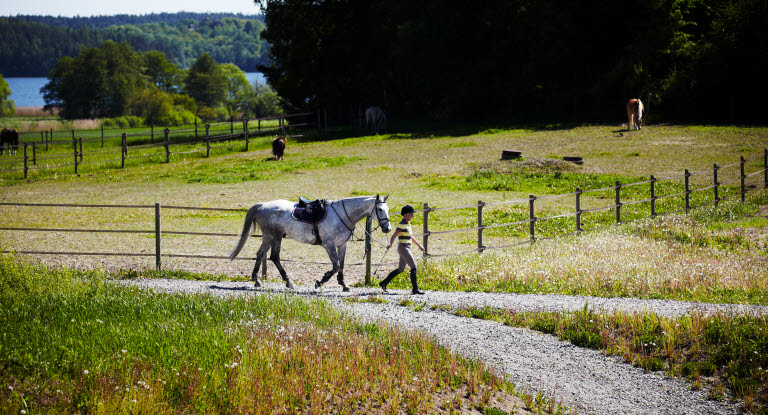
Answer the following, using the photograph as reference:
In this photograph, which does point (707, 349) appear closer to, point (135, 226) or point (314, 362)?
point (314, 362)

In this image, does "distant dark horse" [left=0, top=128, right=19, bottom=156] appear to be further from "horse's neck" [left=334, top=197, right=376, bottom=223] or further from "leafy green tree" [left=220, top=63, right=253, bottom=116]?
"leafy green tree" [left=220, top=63, right=253, bottom=116]

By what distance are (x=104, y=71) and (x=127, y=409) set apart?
318 ft

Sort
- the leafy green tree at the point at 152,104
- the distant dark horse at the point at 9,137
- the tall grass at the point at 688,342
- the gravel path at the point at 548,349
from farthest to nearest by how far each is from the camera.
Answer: the leafy green tree at the point at 152,104 < the distant dark horse at the point at 9,137 < the tall grass at the point at 688,342 < the gravel path at the point at 548,349

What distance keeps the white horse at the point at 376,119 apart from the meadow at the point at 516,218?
191 inches

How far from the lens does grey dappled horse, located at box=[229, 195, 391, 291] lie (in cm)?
1173

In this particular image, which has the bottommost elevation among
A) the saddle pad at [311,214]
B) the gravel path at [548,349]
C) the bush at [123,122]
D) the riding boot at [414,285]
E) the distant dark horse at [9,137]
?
the gravel path at [548,349]

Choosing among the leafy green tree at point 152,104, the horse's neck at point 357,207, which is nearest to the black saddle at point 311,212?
the horse's neck at point 357,207

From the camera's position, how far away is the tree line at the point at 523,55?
42.1 metres

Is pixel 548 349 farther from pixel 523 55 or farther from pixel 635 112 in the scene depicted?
pixel 523 55

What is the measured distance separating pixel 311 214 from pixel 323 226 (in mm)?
299

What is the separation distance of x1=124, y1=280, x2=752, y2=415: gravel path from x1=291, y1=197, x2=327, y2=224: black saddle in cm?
126

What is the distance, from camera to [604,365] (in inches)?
332

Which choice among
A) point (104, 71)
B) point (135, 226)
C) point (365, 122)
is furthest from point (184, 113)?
point (135, 226)

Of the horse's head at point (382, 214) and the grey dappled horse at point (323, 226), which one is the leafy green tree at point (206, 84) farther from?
the horse's head at point (382, 214)
